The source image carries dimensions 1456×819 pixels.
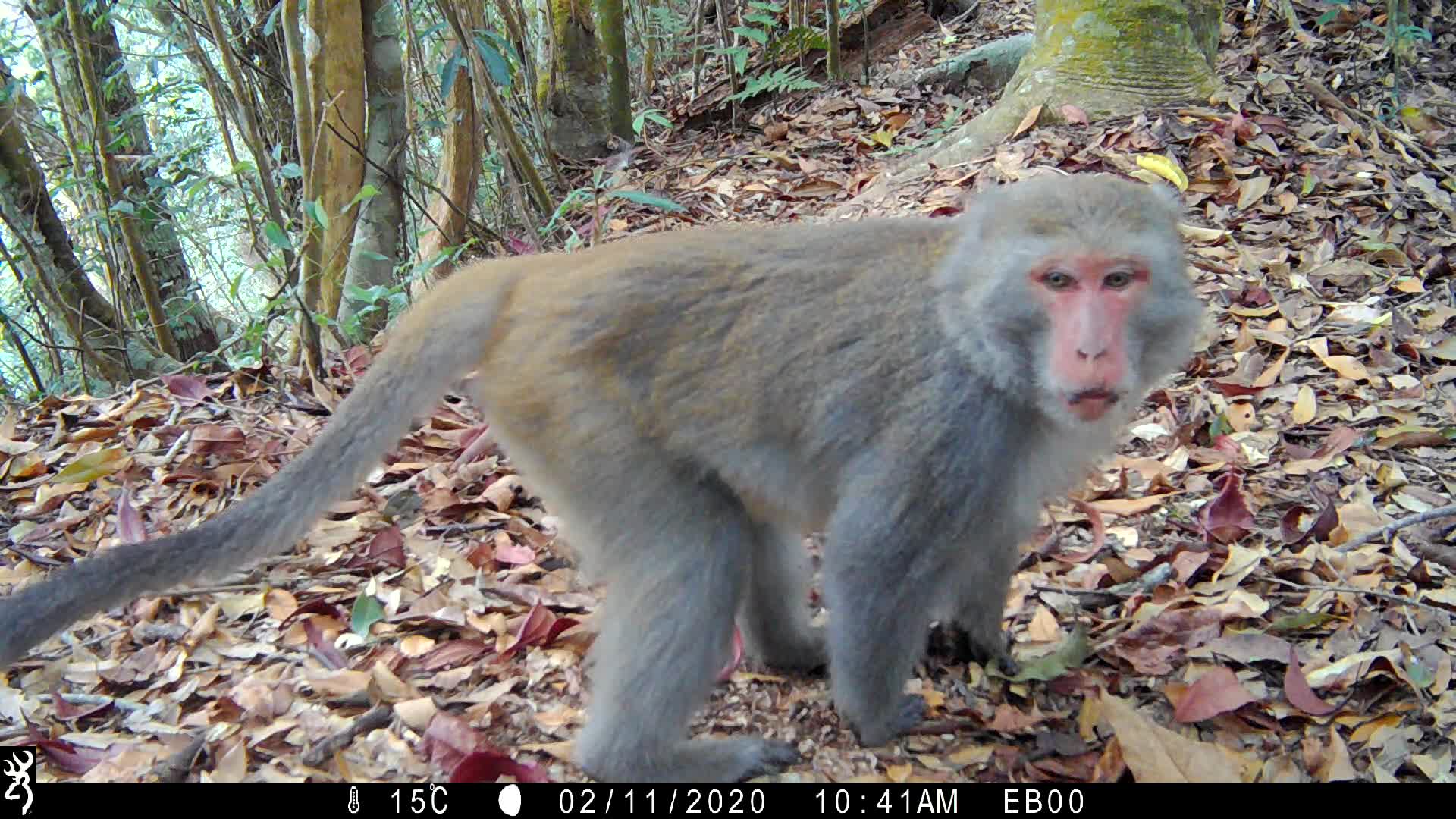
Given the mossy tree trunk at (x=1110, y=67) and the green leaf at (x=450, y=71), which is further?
the mossy tree trunk at (x=1110, y=67)

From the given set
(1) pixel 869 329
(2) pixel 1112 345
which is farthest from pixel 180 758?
(2) pixel 1112 345

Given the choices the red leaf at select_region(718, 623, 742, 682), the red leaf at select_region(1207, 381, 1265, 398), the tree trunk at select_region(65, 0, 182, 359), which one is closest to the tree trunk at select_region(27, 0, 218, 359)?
the tree trunk at select_region(65, 0, 182, 359)

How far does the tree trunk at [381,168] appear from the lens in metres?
6.81

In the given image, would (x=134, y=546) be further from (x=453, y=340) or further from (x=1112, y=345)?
(x=1112, y=345)

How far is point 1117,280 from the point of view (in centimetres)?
300

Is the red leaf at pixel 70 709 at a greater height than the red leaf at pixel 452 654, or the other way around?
the red leaf at pixel 70 709

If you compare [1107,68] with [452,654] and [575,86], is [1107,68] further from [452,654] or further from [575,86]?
[452,654]

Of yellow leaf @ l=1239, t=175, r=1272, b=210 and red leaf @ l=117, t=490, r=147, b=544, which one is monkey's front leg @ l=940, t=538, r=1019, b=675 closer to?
Result: red leaf @ l=117, t=490, r=147, b=544

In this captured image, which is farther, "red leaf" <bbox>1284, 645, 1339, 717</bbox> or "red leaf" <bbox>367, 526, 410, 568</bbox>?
"red leaf" <bbox>367, 526, 410, 568</bbox>

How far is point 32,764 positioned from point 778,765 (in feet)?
7.51

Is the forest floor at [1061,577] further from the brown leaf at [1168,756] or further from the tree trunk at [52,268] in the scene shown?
the tree trunk at [52,268]

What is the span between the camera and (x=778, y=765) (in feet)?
11.7

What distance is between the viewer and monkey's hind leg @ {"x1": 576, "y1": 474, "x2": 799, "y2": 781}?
3.17 meters

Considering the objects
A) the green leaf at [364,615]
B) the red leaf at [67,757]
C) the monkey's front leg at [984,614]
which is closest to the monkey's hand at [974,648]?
the monkey's front leg at [984,614]
